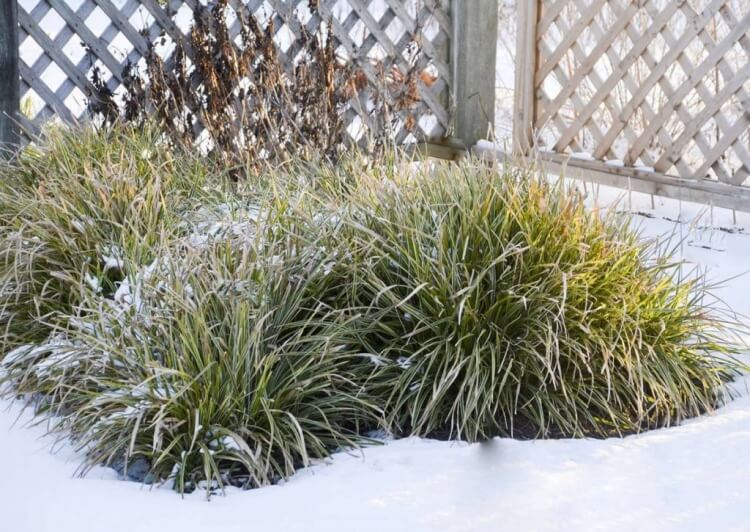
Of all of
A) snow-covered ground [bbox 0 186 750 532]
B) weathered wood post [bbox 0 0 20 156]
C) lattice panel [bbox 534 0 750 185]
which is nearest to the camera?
snow-covered ground [bbox 0 186 750 532]

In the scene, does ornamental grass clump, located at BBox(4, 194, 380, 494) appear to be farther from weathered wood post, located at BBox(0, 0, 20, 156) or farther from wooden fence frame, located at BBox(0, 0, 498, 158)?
wooden fence frame, located at BBox(0, 0, 498, 158)

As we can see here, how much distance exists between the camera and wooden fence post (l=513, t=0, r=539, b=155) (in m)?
5.56

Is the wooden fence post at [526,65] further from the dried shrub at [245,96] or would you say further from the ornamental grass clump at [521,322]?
the ornamental grass clump at [521,322]

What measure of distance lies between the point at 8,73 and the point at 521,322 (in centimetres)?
287

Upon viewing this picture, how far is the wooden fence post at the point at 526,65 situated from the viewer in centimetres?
556

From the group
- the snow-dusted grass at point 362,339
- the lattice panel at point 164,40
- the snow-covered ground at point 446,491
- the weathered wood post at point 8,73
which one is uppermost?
the lattice panel at point 164,40

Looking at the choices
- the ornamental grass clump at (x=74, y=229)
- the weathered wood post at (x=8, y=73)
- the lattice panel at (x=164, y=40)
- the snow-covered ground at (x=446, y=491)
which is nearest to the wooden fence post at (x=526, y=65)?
the lattice panel at (x=164, y=40)

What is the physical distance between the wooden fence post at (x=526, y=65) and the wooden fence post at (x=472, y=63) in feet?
0.52

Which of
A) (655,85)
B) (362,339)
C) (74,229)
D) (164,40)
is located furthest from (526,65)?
(362,339)

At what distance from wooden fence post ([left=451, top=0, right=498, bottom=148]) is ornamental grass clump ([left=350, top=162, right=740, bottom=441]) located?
291cm

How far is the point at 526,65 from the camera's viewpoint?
565 cm

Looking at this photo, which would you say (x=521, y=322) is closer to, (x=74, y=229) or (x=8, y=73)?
(x=74, y=229)

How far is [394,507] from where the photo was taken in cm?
215

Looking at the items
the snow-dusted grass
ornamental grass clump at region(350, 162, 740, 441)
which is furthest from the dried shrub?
ornamental grass clump at region(350, 162, 740, 441)
